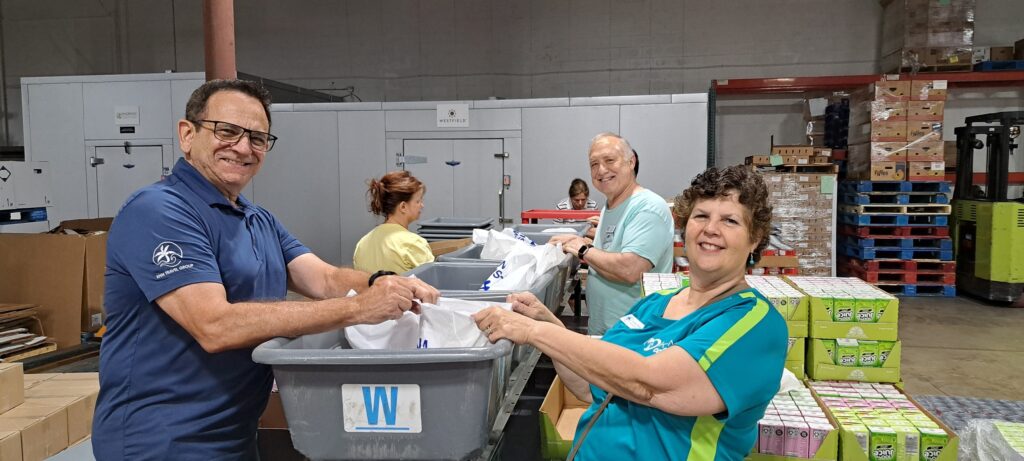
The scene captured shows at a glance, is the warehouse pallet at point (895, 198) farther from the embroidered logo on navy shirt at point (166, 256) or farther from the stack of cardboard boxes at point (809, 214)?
the embroidered logo on navy shirt at point (166, 256)

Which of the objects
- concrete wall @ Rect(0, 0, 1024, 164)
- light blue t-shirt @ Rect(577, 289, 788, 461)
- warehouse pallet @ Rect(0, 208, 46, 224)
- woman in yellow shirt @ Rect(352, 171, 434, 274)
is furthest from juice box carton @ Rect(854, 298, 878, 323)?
concrete wall @ Rect(0, 0, 1024, 164)

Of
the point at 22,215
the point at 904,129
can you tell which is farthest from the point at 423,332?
the point at 904,129

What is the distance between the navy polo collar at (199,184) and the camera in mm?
1560

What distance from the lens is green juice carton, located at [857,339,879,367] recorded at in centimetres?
239

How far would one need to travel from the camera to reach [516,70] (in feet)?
31.5

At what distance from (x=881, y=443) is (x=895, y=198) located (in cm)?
688

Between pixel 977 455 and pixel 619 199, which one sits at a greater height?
pixel 619 199

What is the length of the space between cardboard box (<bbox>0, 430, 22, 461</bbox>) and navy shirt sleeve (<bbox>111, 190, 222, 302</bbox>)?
1.39 meters

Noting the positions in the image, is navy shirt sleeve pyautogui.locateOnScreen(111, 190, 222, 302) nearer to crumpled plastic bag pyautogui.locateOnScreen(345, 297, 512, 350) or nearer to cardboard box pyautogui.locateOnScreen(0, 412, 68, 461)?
crumpled plastic bag pyautogui.locateOnScreen(345, 297, 512, 350)

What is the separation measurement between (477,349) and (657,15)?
29.1 feet

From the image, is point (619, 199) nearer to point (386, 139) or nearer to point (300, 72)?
point (386, 139)

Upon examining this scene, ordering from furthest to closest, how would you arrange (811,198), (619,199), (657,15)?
1. (657,15)
2. (811,198)
3. (619,199)

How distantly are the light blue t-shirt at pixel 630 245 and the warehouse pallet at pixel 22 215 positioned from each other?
454 centimetres

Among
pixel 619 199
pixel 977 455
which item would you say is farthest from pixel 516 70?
pixel 977 455
